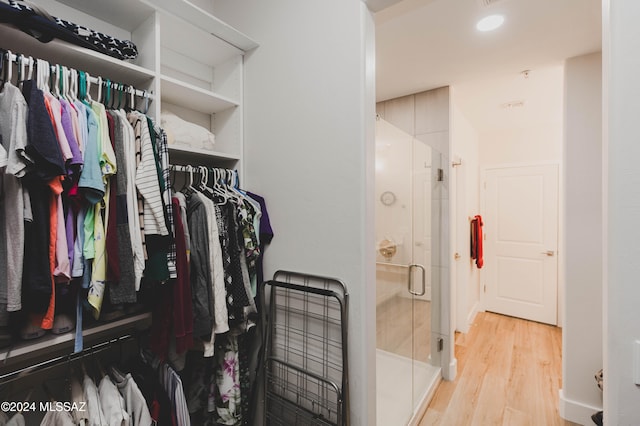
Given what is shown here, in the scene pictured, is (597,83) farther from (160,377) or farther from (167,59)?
(160,377)

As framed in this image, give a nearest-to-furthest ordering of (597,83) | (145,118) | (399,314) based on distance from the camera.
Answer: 1. (145,118)
2. (597,83)
3. (399,314)

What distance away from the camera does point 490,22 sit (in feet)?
5.73

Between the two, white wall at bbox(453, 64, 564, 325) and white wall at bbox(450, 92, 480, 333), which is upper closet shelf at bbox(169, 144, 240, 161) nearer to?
white wall at bbox(453, 64, 564, 325)

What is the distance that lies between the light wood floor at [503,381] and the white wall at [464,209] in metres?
0.35

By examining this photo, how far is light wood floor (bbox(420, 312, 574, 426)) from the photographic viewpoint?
7.27 ft

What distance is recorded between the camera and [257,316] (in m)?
1.47

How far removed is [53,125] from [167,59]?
0.87 m

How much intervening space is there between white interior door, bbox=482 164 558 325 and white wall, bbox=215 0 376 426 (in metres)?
3.87

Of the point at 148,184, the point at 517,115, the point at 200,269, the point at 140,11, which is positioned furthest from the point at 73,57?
the point at 517,115

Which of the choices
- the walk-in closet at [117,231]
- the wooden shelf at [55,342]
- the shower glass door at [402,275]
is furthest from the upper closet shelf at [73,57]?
the shower glass door at [402,275]

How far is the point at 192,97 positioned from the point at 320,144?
0.72 meters

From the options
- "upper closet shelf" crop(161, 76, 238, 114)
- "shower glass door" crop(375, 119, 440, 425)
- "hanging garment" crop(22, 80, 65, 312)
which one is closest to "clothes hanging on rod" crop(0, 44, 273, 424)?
"hanging garment" crop(22, 80, 65, 312)

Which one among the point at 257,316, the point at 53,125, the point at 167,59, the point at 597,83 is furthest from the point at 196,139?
the point at 597,83

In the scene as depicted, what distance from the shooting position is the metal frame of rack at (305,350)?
1.25m
